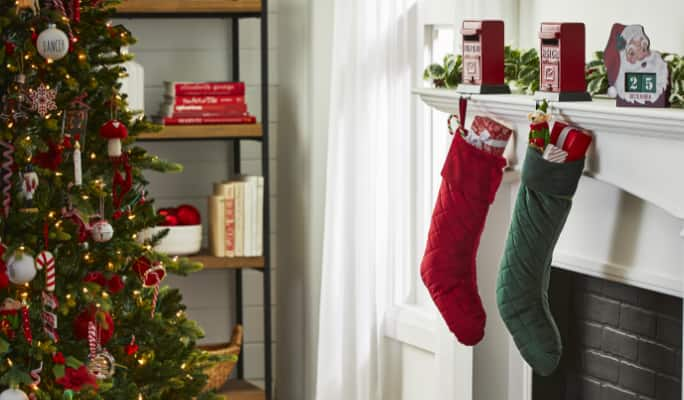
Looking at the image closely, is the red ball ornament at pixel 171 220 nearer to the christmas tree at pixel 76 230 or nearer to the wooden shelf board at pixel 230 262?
the wooden shelf board at pixel 230 262

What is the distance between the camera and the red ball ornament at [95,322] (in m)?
2.55

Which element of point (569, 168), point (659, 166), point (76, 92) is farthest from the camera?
point (76, 92)

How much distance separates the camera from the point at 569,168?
2.42 m

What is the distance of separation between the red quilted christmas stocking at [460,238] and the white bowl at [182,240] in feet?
4.37

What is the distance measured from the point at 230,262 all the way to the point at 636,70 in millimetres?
2088

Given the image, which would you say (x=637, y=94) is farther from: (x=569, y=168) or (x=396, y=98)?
(x=396, y=98)

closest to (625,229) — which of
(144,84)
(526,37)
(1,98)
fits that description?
(526,37)

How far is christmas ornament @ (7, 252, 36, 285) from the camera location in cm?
242

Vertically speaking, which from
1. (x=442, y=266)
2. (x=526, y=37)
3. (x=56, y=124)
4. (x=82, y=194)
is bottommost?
(x=442, y=266)

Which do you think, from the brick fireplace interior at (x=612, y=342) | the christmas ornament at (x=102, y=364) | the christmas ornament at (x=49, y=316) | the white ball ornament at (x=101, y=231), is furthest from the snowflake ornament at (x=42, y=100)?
the brick fireplace interior at (x=612, y=342)

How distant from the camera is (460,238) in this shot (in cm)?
287

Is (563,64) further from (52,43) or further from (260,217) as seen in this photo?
(260,217)

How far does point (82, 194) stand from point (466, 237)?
95 cm

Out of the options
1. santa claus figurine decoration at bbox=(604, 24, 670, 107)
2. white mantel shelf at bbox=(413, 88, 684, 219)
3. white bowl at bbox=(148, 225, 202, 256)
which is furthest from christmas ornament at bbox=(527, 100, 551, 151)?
white bowl at bbox=(148, 225, 202, 256)
